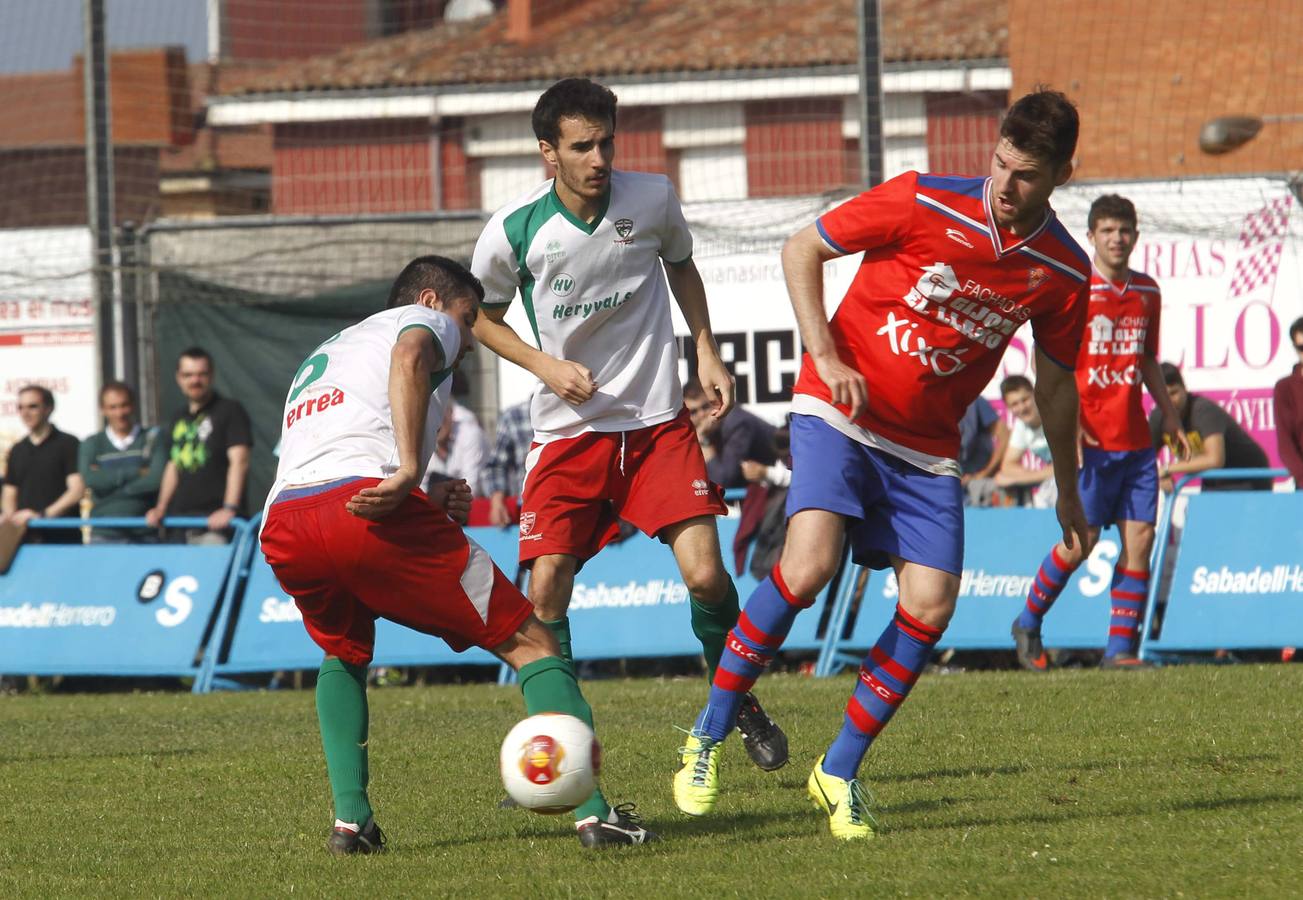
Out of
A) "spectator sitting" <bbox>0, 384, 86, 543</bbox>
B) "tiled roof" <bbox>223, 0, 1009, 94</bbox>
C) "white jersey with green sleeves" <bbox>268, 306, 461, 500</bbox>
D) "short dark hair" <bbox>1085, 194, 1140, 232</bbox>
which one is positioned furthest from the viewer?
"tiled roof" <bbox>223, 0, 1009, 94</bbox>

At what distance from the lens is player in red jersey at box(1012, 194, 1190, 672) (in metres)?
11.0

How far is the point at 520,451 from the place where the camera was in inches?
544

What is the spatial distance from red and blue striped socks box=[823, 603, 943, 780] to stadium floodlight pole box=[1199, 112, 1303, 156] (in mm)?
9915

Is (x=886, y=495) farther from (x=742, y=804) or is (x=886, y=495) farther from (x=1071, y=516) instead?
(x=742, y=804)

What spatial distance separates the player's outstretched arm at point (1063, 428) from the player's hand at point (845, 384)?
731mm

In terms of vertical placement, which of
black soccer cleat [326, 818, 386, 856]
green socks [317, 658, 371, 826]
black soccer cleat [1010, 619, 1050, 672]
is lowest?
black soccer cleat [1010, 619, 1050, 672]

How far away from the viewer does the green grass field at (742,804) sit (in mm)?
5230

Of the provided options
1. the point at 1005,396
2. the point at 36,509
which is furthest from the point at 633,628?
the point at 36,509

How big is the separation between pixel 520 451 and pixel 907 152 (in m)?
9.86

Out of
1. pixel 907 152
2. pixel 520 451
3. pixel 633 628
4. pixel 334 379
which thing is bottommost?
pixel 633 628

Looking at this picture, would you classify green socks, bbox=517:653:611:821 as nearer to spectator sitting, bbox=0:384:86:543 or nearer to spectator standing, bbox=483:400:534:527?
spectator standing, bbox=483:400:534:527

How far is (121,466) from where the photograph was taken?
14.0m

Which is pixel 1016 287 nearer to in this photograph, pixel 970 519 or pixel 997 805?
pixel 997 805

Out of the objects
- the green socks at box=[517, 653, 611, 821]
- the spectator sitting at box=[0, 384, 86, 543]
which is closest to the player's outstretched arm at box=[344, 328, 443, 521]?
the green socks at box=[517, 653, 611, 821]
